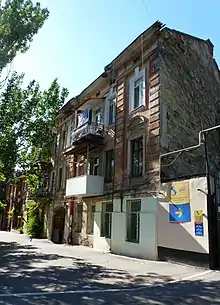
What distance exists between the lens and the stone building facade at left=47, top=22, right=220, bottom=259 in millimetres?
13219

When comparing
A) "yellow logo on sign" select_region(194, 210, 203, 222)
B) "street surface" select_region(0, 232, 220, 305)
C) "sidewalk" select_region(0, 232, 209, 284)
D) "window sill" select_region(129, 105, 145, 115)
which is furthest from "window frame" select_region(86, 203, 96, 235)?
"yellow logo on sign" select_region(194, 210, 203, 222)

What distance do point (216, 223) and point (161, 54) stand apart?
8.39 metres

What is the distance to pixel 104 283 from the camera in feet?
25.4

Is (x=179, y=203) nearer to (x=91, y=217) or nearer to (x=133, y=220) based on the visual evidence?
(x=133, y=220)

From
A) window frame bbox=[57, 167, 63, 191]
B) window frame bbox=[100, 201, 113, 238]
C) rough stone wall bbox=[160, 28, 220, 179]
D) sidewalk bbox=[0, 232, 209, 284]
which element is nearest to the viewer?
sidewalk bbox=[0, 232, 209, 284]

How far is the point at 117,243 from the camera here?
14.1m

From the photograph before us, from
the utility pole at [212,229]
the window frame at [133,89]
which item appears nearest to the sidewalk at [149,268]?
the utility pole at [212,229]

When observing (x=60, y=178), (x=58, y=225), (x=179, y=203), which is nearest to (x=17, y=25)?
(x=179, y=203)

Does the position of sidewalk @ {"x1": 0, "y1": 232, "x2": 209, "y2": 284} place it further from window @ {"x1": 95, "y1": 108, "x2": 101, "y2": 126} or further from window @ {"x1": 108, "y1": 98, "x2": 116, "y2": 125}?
window @ {"x1": 95, "y1": 108, "x2": 101, "y2": 126}

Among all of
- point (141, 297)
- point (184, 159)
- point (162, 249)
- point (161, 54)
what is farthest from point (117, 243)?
point (161, 54)

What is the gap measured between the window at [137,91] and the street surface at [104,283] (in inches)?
309

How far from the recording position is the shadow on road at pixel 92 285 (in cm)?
601

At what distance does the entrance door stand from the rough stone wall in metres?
11.1

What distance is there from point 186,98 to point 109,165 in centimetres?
558
